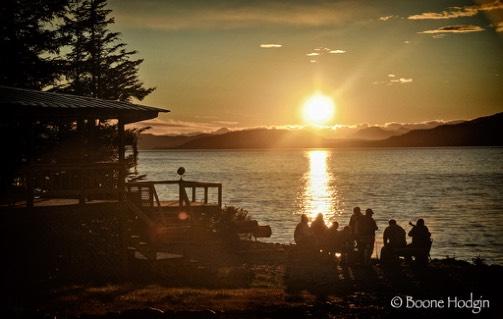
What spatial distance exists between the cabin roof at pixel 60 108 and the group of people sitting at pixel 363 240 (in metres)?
7.63

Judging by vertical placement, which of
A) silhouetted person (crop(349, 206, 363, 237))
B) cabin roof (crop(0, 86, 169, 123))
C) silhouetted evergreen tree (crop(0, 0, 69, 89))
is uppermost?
silhouetted evergreen tree (crop(0, 0, 69, 89))

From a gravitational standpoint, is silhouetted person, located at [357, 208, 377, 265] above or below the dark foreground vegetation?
above

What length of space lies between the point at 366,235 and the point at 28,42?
20.9 metres

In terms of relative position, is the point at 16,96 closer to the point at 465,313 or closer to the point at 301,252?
the point at 301,252

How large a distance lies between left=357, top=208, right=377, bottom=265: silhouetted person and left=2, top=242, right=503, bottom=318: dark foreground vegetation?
0.56 metres

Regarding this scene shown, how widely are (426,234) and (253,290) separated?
7694 millimetres

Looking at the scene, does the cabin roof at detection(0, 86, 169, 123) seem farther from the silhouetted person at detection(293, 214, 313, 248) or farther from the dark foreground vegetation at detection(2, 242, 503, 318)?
the silhouetted person at detection(293, 214, 313, 248)

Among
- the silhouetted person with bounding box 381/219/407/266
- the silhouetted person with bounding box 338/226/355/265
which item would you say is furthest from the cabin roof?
the silhouetted person with bounding box 381/219/407/266

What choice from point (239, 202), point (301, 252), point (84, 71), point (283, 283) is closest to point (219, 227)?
point (301, 252)

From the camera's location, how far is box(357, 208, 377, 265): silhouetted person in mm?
22547

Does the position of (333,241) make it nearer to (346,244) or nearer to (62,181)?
(346,244)

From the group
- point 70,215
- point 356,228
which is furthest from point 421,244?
point 70,215

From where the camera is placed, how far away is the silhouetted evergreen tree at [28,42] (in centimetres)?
3091

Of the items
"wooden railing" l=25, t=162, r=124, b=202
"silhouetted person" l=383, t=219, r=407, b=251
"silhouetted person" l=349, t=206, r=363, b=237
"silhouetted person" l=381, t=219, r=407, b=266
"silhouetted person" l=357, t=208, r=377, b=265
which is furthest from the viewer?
"silhouetted person" l=349, t=206, r=363, b=237
